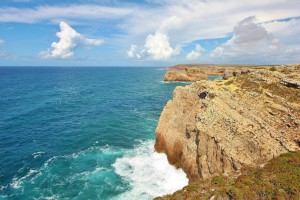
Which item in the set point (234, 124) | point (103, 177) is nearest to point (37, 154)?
point (103, 177)

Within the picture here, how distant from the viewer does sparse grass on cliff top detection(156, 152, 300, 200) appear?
17062 millimetres

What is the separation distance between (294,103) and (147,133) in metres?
33.5

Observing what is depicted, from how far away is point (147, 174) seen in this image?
37.8 meters

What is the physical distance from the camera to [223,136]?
30.6m

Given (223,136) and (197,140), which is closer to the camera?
(223,136)

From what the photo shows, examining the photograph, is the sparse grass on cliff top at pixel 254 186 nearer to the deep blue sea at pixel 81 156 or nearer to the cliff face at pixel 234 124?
the cliff face at pixel 234 124

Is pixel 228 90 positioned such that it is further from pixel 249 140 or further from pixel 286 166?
pixel 286 166

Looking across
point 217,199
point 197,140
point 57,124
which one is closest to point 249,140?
point 197,140

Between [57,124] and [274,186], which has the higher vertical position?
[274,186]

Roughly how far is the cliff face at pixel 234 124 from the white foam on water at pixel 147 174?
174 cm

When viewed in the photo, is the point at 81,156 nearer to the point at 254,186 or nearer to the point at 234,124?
the point at 234,124

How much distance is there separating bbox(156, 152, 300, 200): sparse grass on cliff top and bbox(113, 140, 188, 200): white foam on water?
15.0 metres

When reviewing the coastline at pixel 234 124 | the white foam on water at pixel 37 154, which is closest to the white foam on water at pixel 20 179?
the white foam on water at pixel 37 154

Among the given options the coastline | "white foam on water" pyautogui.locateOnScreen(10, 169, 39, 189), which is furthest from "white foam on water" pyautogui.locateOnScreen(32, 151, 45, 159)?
the coastline
